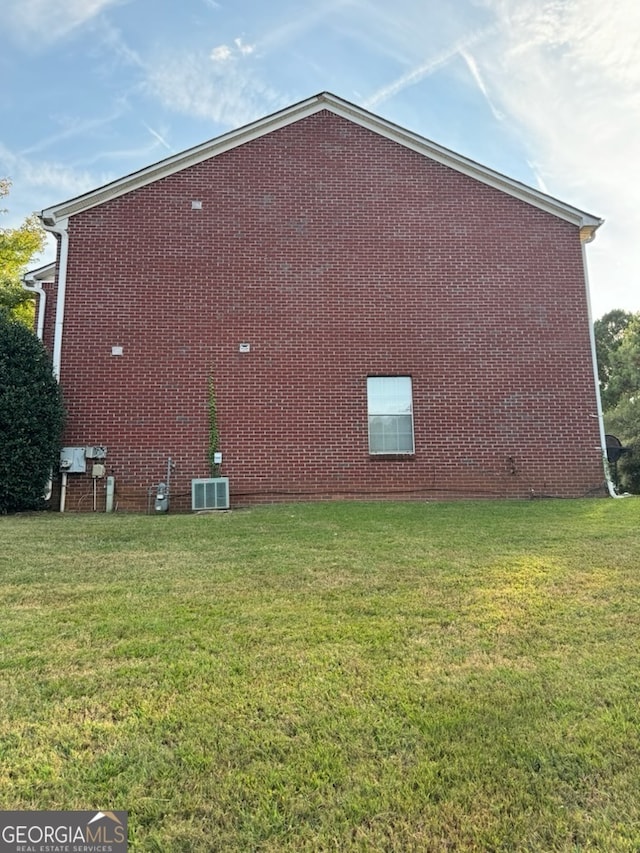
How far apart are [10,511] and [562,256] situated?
39.0 feet

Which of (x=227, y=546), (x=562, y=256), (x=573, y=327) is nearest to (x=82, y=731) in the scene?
(x=227, y=546)

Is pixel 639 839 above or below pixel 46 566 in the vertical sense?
below

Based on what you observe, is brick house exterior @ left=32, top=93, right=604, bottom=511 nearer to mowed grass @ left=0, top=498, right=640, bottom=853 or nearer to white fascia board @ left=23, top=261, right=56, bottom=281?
white fascia board @ left=23, top=261, right=56, bottom=281

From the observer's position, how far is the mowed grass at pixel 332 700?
167 centimetres

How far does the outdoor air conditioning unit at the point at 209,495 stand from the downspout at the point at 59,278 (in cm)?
346

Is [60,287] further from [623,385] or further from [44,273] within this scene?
[623,385]

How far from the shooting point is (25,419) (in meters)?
8.69

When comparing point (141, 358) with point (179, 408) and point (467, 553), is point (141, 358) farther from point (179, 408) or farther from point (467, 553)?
point (467, 553)

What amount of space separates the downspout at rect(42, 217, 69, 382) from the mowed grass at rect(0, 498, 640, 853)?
19.5ft

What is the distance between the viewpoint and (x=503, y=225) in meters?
10.9

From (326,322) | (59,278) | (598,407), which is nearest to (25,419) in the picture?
(59,278)

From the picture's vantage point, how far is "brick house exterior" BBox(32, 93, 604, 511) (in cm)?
991

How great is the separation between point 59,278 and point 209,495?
528 cm

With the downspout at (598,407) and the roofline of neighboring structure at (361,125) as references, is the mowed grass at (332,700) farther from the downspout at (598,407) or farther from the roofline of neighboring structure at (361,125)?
the roofline of neighboring structure at (361,125)
